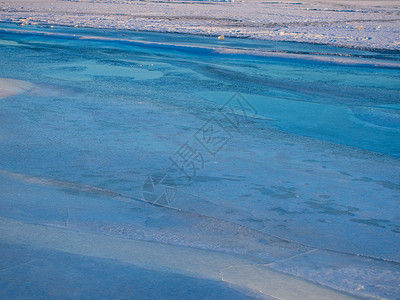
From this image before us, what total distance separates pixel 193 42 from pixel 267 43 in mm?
2668

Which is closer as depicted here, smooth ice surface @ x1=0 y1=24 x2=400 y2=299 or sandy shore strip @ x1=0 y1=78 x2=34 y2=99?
smooth ice surface @ x1=0 y1=24 x2=400 y2=299

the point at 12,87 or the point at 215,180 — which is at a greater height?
the point at 12,87

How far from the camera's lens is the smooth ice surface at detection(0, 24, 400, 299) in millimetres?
2924

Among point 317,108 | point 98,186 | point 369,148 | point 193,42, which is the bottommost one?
point 98,186

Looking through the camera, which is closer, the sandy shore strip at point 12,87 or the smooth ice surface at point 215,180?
the smooth ice surface at point 215,180

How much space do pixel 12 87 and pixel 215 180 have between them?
5518 millimetres

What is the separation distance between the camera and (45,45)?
1580cm

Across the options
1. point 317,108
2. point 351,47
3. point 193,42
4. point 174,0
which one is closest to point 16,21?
point 193,42

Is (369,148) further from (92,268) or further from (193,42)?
(193,42)

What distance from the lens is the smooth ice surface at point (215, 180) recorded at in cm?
292

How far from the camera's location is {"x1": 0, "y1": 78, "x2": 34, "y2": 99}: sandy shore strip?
26.3ft

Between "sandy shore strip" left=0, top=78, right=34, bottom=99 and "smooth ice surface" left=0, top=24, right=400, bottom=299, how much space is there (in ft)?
0.84

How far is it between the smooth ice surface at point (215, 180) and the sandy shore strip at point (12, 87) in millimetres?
255

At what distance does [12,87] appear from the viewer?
28.1 feet
